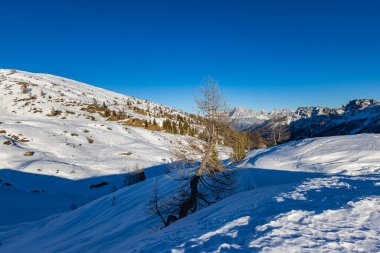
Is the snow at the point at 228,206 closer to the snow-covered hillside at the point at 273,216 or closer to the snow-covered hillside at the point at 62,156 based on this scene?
the snow-covered hillside at the point at 273,216

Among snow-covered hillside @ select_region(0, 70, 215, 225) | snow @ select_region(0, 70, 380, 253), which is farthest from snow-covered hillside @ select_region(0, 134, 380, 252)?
snow-covered hillside @ select_region(0, 70, 215, 225)

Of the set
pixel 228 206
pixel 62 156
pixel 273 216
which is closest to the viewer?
pixel 273 216

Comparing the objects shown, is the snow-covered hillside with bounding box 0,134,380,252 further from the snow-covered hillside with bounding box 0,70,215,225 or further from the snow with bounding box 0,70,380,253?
the snow-covered hillside with bounding box 0,70,215,225

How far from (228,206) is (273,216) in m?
3.34

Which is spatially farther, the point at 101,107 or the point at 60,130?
the point at 101,107

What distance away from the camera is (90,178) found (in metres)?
49.5

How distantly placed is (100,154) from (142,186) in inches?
1723

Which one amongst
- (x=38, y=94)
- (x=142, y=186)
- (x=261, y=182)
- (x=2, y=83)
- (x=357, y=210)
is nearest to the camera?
(x=357, y=210)

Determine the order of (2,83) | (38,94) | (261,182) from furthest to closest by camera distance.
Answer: (2,83)
(38,94)
(261,182)

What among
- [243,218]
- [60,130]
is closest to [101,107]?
[60,130]

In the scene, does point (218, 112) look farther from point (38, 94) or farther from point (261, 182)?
point (38, 94)

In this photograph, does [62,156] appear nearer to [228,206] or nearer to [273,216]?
[228,206]

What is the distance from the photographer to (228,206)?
10.6 meters

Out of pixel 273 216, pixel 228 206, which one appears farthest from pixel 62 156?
pixel 273 216
